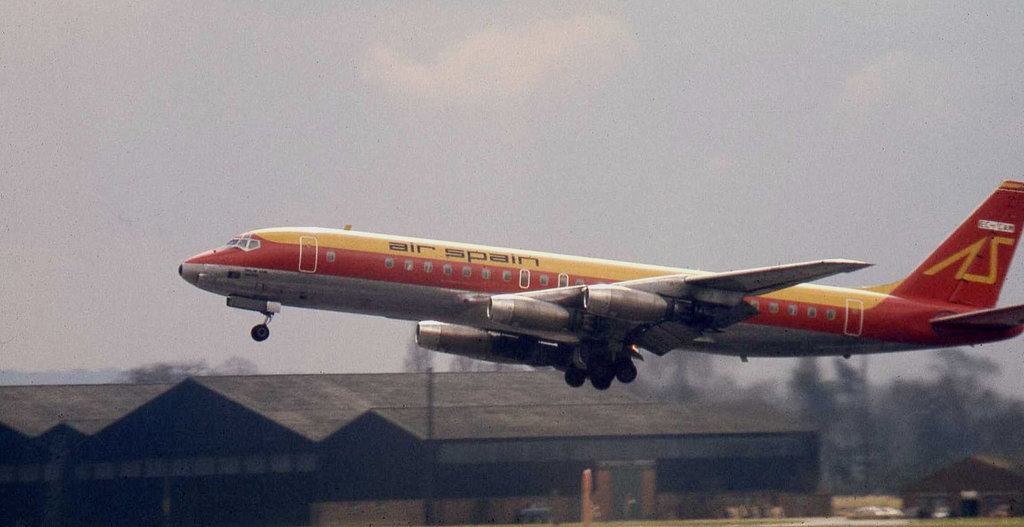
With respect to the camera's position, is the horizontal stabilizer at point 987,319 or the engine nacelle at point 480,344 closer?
the horizontal stabilizer at point 987,319

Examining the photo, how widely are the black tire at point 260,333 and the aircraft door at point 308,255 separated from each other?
8.86 feet

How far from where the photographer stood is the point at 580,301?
4119 cm

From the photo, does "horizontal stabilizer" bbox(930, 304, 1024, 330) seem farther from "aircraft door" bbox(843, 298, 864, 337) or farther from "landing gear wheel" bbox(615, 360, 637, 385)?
"landing gear wheel" bbox(615, 360, 637, 385)

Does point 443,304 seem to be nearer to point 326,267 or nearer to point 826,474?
point 326,267

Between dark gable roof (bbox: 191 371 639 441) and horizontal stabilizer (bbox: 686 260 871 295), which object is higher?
horizontal stabilizer (bbox: 686 260 871 295)

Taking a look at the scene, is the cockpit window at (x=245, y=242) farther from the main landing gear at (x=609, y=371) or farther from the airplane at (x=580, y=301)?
the main landing gear at (x=609, y=371)

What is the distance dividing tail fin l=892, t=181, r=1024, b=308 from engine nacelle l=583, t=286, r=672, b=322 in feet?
31.6

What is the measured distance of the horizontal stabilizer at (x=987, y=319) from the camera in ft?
143

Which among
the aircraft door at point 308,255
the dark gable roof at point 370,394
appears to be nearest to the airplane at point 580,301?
the aircraft door at point 308,255

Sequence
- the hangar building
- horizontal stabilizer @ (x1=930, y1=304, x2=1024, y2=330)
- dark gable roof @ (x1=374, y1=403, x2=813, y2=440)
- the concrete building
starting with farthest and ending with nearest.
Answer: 1. dark gable roof @ (x1=374, y1=403, x2=813, y2=440)
2. the hangar building
3. the concrete building
4. horizontal stabilizer @ (x1=930, y1=304, x2=1024, y2=330)

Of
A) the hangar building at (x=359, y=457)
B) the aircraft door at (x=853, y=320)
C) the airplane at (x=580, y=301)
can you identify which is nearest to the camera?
the airplane at (x=580, y=301)

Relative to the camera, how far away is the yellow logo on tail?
152 feet

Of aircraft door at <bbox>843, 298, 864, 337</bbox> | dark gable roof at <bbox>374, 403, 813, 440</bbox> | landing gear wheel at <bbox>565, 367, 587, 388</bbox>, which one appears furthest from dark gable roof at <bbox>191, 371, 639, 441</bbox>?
aircraft door at <bbox>843, 298, 864, 337</bbox>

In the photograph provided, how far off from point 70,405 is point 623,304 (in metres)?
22.3
